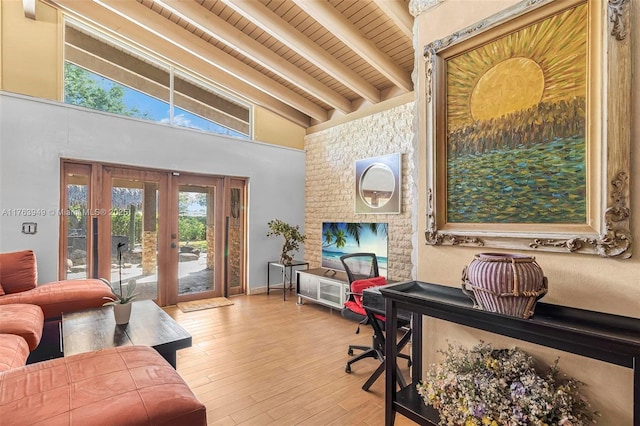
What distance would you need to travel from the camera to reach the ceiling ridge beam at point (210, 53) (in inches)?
136

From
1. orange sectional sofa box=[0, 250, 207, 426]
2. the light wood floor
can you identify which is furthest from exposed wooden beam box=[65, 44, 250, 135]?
orange sectional sofa box=[0, 250, 207, 426]

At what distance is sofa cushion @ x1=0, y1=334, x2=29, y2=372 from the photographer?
1.78 m

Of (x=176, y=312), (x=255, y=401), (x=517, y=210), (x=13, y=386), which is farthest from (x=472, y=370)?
(x=176, y=312)

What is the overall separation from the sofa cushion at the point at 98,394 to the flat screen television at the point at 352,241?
310 cm

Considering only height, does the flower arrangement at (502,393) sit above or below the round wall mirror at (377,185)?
below

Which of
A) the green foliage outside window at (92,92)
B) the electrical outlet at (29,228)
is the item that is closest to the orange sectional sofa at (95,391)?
the electrical outlet at (29,228)

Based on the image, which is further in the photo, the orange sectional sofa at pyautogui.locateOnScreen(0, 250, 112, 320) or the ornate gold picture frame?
the orange sectional sofa at pyautogui.locateOnScreen(0, 250, 112, 320)

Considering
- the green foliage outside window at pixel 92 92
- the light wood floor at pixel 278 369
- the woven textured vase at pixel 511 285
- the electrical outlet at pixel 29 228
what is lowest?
the light wood floor at pixel 278 369

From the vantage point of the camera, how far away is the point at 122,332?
2266 mm

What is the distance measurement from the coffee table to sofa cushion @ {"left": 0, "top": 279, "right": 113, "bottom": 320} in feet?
0.85

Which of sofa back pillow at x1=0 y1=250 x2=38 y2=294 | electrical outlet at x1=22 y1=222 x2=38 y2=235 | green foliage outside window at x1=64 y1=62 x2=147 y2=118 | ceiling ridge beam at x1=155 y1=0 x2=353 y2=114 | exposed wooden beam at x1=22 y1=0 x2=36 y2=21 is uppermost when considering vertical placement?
exposed wooden beam at x1=22 y1=0 x2=36 y2=21

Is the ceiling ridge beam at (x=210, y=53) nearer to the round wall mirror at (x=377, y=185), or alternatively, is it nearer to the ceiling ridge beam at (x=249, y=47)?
the ceiling ridge beam at (x=249, y=47)

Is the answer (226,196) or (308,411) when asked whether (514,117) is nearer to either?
(308,411)

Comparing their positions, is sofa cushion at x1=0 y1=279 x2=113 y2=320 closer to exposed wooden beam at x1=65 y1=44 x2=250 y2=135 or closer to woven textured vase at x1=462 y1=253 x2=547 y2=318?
exposed wooden beam at x1=65 y1=44 x2=250 y2=135
